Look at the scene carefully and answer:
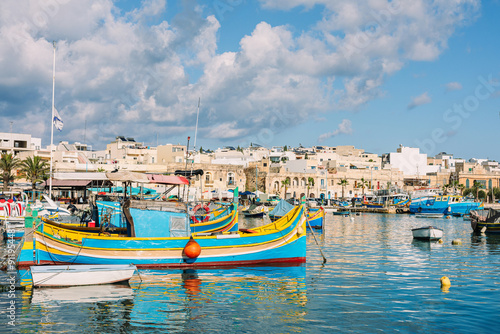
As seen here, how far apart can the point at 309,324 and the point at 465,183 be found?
351ft

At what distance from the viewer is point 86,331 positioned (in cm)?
1140

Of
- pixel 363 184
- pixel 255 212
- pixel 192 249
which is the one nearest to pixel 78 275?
pixel 192 249

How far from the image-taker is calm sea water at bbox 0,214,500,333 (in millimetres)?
11961

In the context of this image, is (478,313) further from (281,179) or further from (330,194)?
(330,194)

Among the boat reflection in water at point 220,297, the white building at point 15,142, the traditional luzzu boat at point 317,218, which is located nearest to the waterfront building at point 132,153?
the white building at point 15,142

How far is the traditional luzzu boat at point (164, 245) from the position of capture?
1794 centimetres

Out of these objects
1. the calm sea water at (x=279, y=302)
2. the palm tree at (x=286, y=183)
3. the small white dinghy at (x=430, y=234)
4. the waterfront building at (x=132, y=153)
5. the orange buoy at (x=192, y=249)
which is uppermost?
the waterfront building at (x=132, y=153)

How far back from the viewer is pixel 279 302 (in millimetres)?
14406

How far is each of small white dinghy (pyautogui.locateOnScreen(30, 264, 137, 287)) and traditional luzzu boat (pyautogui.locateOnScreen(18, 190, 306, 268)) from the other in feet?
7.16

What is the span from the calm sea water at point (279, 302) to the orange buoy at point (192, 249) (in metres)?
0.71

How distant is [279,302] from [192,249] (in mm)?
5321

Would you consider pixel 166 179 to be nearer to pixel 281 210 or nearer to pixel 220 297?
pixel 220 297

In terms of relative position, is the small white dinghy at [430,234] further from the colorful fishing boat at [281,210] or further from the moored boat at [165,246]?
the moored boat at [165,246]

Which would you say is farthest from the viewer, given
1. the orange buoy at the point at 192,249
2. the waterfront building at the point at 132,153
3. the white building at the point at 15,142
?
the waterfront building at the point at 132,153
